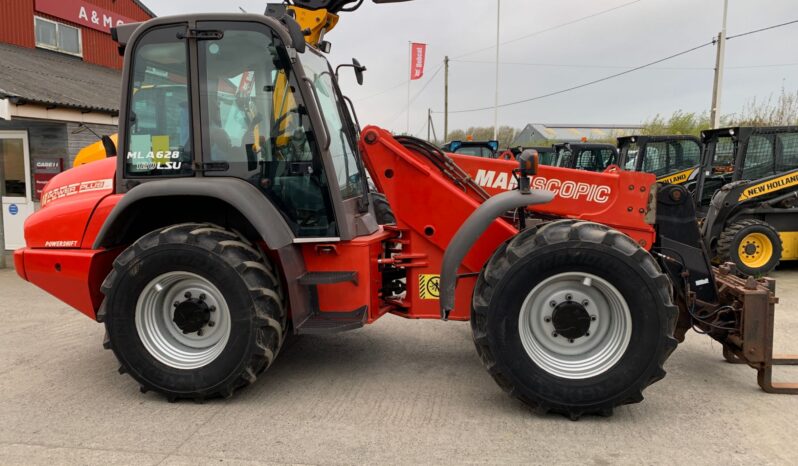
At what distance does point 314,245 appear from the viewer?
13.2 feet

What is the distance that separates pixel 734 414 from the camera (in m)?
3.62

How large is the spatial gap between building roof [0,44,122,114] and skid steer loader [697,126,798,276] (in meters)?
10.0

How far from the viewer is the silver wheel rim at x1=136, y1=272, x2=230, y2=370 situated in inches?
153

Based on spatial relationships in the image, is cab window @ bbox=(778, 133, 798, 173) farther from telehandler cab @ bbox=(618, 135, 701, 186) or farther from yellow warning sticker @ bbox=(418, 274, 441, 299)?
yellow warning sticker @ bbox=(418, 274, 441, 299)

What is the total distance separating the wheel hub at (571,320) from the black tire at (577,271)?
24cm

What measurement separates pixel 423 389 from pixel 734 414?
6.71ft

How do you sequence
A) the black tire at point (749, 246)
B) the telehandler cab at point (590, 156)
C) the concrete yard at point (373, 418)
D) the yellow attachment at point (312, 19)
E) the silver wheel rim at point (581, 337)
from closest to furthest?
1. the concrete yard at point (373, 418)
2. the silver wheel rim at point (581, 337)
3. the yellow attachment at point (312, 19)
4. the black tire at point (749, 246)
5. the telehandler cab at point (590, 156)

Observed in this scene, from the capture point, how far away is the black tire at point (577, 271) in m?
3.47

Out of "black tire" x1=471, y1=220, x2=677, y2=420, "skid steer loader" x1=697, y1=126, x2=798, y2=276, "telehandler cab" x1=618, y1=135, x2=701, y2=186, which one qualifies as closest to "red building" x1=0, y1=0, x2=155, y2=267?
"black tire" x1=471, y1=220, x2=677, y2=420

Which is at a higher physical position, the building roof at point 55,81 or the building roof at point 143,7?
the building roof at point 143,7

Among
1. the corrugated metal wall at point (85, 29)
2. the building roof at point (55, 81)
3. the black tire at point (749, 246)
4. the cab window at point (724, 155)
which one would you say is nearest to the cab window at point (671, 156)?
the cab window at point (724, 155)

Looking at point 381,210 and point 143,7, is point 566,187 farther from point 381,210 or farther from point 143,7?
point 143,7

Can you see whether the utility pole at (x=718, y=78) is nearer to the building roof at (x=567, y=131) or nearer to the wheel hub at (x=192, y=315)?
the wheel hub at (x=192, y=315)

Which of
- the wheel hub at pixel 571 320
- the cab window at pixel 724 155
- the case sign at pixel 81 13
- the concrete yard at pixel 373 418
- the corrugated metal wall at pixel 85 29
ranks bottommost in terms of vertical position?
the concrete yard at pixel 373 418
